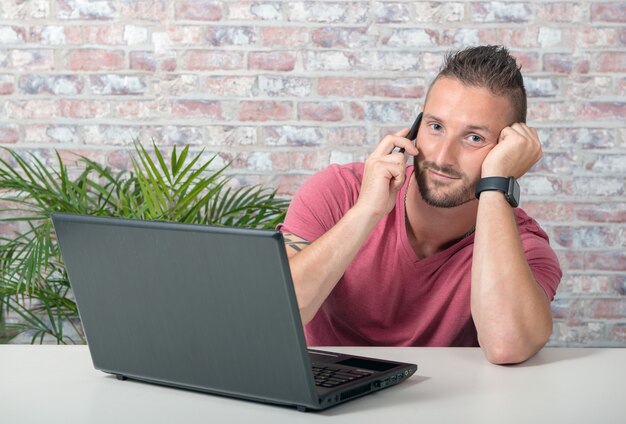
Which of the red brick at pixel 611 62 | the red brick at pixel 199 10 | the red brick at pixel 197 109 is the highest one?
the red brick at pixel 199 10

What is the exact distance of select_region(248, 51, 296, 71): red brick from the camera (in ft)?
9.66

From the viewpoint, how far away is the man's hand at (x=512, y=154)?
1.75 metres

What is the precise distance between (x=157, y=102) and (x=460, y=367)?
1877 mm

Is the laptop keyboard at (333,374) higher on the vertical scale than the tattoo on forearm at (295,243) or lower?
lower

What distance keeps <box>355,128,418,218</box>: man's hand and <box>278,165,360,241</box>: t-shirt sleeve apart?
17cm

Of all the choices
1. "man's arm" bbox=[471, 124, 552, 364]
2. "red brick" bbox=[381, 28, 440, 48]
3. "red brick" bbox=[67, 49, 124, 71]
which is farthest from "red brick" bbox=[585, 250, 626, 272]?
"red brick" bbox=[67, 49, 124, 71]

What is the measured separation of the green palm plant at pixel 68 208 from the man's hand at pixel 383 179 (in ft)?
2.83

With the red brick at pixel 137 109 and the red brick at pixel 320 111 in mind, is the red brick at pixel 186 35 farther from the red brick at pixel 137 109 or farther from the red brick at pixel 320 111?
the red brick at pixel 320 111

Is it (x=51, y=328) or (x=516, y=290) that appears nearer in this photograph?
(x=516, y=290)

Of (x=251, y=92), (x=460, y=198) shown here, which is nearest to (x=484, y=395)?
(x=460, y=198)

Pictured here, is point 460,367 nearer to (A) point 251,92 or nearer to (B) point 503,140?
(B) point 503,140

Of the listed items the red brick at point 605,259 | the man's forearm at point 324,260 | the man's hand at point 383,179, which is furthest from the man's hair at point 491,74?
the red brick at point 605,259

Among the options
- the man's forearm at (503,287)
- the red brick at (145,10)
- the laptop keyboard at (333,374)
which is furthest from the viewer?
the red brick at (145,10)

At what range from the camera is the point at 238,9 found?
294 cm
